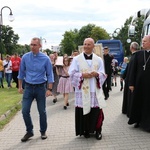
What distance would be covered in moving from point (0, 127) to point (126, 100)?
3.45 meters

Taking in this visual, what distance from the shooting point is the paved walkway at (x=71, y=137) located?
5.82 meters

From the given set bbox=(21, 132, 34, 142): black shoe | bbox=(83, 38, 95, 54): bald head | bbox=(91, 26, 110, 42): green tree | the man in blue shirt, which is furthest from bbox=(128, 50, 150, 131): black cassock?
bbox=(91, 26, 110, 42): green tree

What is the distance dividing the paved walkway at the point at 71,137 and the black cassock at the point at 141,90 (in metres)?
0.26

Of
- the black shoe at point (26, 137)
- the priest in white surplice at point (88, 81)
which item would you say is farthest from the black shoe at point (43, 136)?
the priest in white surplice at point (88, 81)

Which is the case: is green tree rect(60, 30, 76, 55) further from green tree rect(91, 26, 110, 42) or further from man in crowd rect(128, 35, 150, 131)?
man in crowd rect(128, 35, 150, 131)

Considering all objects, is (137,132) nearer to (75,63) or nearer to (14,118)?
(75,63)

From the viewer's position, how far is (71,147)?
229 inches

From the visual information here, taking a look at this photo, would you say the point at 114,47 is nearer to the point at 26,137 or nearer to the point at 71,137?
the point at 71,137

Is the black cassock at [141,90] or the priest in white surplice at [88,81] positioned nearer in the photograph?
the priest in white surplice at [88,81]

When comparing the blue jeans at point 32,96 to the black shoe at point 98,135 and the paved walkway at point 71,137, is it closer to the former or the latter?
the paved walkway at point 71,137

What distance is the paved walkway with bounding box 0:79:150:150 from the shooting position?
5.82 metres

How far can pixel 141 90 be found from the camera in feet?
22.6

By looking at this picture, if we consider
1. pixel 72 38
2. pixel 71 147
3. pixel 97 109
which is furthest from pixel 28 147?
pixel 72 38

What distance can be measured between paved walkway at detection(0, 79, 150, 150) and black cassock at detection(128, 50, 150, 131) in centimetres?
26
